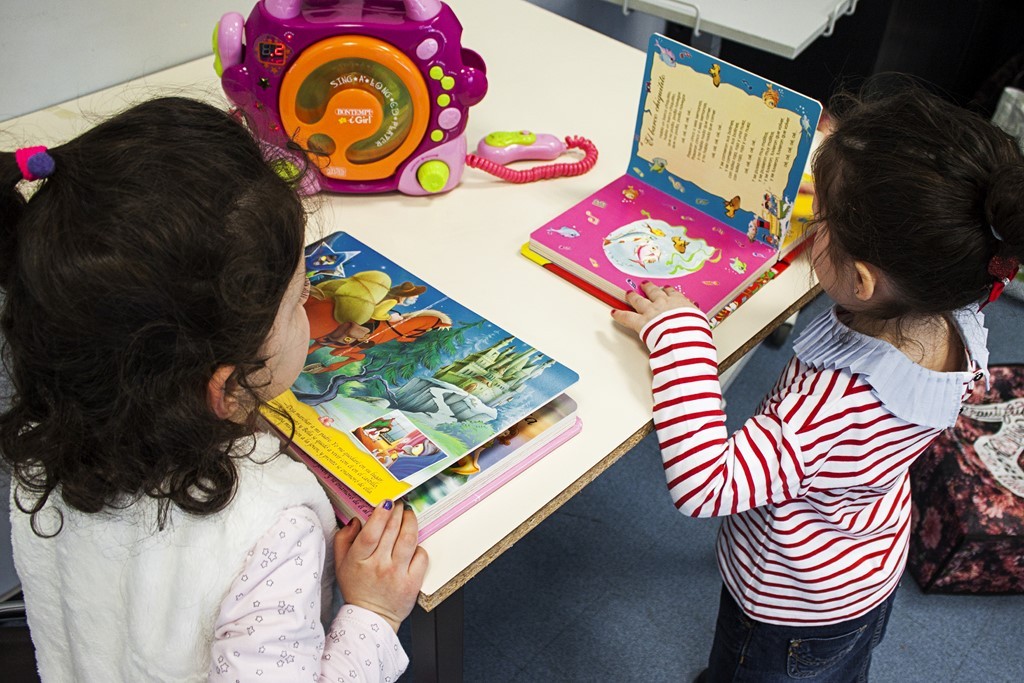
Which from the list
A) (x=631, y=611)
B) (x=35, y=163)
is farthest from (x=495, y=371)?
(x=631, y=611)

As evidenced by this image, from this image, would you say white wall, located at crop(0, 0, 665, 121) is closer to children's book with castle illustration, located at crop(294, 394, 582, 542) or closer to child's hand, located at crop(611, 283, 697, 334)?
child's hand, located at crop(611, 283, 697, 334)

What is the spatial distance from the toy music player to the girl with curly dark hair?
0.41 meters

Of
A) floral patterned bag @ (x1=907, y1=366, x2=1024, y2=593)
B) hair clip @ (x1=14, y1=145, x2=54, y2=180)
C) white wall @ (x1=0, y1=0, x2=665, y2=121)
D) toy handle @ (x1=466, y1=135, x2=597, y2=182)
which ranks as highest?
hair clip @ (x1=14, y1=145, x2=54, y2=180)

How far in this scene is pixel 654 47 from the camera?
1.06 m

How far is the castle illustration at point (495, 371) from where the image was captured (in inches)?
34.1

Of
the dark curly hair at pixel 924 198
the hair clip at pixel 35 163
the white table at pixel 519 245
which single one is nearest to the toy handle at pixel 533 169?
the white table at pixel 519 245

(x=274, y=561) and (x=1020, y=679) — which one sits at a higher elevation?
(x=274, y=561)

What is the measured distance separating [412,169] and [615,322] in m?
0.34

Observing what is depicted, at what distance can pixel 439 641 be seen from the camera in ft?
2.85

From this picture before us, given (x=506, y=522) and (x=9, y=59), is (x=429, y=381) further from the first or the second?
(x=9, y=59)

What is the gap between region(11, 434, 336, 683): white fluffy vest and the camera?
0.70 m

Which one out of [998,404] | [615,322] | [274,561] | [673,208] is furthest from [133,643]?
[998,404]

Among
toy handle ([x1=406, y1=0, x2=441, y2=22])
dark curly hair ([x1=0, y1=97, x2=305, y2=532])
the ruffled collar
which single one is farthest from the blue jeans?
toy handle ([x1=406, y1=0, x2=441, y2=22])

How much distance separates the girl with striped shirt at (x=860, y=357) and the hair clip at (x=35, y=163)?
552 mm
